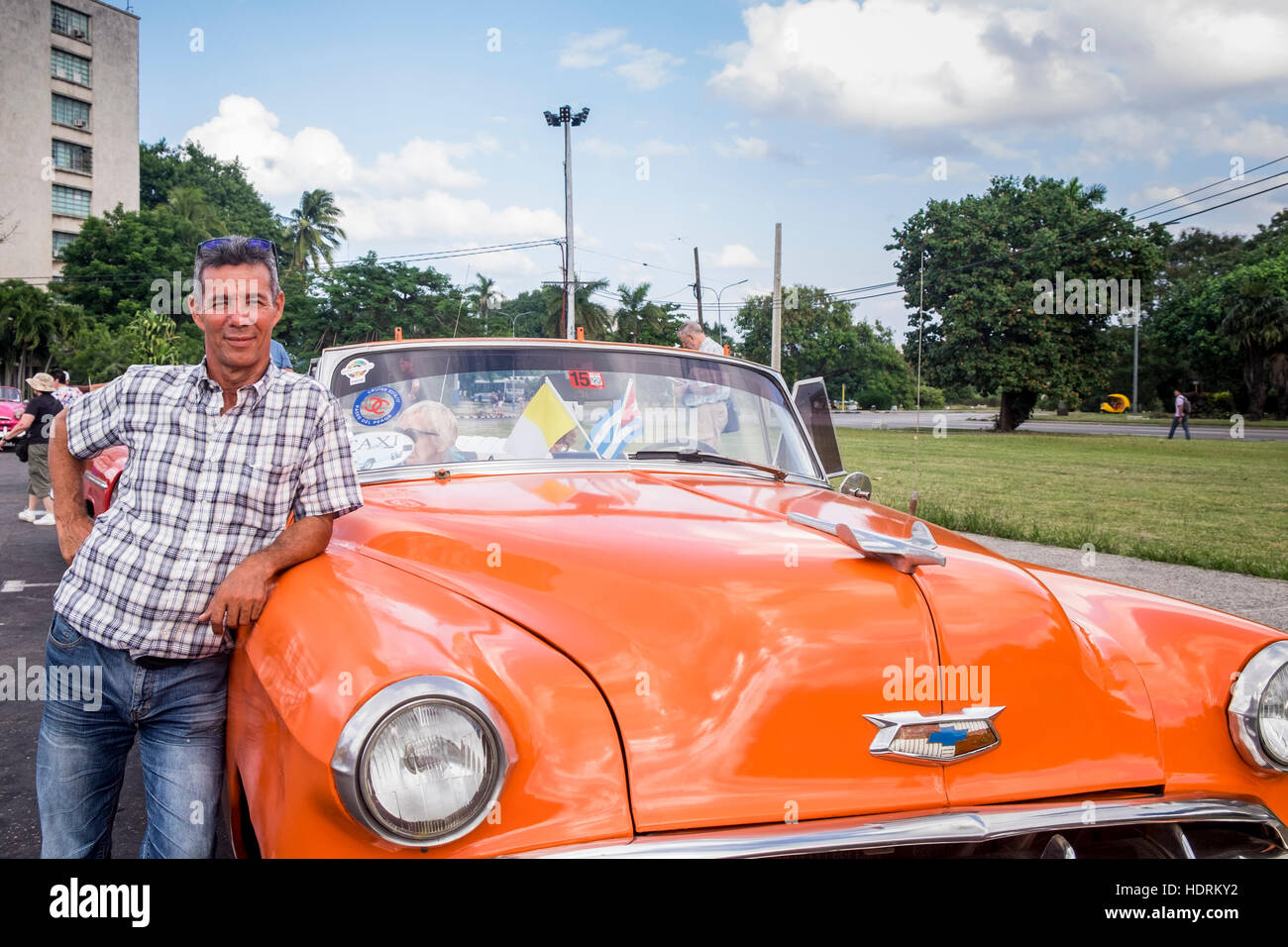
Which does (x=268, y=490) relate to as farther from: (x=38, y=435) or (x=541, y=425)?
(x=38, y=435)

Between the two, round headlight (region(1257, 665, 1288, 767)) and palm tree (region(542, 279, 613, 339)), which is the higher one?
palm tree (region(542, 279, 613, 339))

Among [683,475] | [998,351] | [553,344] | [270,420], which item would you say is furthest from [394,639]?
[998,351]

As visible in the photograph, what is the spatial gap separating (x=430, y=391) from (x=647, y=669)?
1658mm

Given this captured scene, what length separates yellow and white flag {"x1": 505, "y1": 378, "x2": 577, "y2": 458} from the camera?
3033 mm

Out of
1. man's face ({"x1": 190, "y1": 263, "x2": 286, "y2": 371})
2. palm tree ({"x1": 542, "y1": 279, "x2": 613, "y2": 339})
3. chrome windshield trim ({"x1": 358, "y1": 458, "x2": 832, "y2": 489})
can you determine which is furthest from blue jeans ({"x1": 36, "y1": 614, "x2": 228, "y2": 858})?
palm tree ({"x1": 542, "y1": 279, "x2": 613, "y2": 339})

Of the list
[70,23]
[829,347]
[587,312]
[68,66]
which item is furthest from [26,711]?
[829,347]

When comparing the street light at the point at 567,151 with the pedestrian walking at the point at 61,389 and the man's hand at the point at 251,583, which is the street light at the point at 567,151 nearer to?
the pedestrian walking at the point at 61,389

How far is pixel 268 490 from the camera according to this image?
2186 millimetres

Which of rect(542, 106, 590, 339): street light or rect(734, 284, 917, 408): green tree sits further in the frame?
rect(734, 284, 917, 408): green tree

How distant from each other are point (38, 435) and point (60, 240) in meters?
47.1

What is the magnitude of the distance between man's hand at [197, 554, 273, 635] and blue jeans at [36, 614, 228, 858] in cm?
16

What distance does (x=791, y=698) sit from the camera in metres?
1.73

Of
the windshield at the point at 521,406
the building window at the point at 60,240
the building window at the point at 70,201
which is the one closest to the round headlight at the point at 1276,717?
the windshield at the point at 521,406

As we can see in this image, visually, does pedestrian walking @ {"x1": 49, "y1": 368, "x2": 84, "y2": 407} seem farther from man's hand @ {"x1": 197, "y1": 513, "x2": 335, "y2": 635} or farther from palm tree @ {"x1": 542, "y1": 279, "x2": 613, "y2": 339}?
palm tree @ {"x1": 542, "y1": 279, "x2": 613, "y2": 339}
